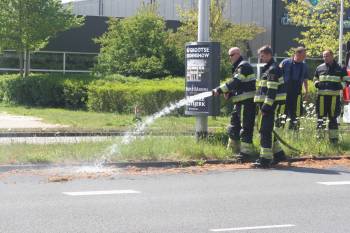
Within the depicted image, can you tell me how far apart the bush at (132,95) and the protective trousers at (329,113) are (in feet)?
30.8

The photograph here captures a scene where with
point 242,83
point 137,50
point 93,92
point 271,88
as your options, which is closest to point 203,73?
point 242,83

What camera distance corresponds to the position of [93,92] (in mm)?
24781

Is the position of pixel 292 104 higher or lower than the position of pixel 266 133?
higher

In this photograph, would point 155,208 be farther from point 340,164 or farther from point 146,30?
point 146,30

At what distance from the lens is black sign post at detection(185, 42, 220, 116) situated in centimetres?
1346

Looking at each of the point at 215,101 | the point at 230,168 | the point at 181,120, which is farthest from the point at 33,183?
the point at 181,120

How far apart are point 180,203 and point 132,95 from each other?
49.4 feet

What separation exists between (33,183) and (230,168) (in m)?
3.52

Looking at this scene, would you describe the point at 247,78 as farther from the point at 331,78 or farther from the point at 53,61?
the point at 53,61

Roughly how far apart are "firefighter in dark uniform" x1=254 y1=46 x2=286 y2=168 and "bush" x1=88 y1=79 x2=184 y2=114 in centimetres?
1122

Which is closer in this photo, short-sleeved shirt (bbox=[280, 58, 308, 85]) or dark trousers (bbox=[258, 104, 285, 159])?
dark trousers (bbox=[258, 104, 285, 159])

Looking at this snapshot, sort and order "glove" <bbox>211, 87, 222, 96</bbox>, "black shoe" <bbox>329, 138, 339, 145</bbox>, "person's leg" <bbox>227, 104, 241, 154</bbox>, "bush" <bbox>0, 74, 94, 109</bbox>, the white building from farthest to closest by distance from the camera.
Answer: the white building → "bush" <bbox>0, 74, 94, 109</bbox> → "black shoe" <bbox>329, 138, 339, 145</bbox> → "person's leg" <bbox>227, 104, 241, 154</bbox> → "glove" <bbox>211, 87, 222, 96</bbox>

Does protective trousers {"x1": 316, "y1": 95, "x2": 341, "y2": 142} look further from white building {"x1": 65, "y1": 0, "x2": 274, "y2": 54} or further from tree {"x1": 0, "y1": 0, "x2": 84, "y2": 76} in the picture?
white building {"x1": 65, "y1": 0, "x2": 274, "y2": 54}

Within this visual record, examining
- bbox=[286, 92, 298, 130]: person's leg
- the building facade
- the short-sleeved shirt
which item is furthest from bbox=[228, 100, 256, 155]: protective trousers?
the building facade
